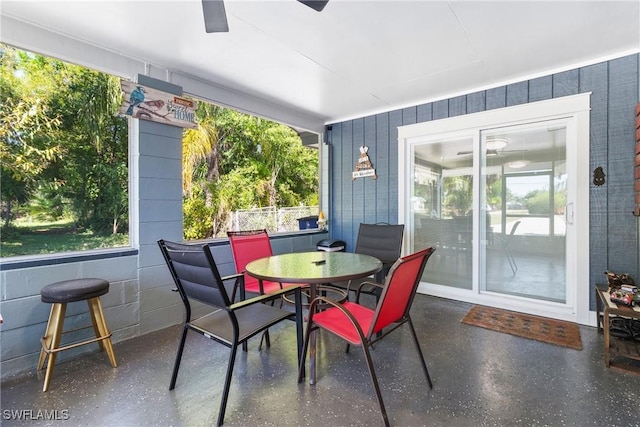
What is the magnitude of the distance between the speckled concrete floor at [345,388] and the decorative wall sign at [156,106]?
2.05 metres

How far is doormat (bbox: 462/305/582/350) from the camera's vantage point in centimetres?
258

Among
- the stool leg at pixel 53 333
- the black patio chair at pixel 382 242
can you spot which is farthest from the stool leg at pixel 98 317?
the black patio chair at pixel 382 242

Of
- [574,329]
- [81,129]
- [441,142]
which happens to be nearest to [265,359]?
[81,129]

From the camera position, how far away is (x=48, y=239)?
7.73ft

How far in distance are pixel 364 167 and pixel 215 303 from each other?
10.6ft

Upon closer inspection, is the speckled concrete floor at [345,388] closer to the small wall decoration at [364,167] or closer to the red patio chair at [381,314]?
the red patio chair at [381,314]

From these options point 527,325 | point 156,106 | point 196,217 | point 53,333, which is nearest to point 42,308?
point 53,333

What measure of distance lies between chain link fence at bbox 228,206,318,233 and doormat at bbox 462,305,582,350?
2699 mm

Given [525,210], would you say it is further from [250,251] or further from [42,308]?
[42,308]

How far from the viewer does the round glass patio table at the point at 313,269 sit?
1.87 meters

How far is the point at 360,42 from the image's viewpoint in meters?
2.46

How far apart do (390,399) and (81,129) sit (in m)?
3.22

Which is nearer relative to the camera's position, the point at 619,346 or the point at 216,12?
the point at 216,12
